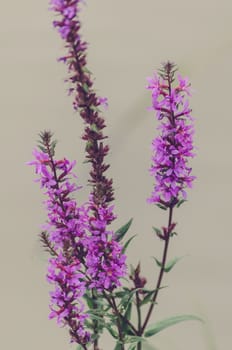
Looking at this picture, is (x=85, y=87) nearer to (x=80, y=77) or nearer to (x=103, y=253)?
(x=80, y=77)

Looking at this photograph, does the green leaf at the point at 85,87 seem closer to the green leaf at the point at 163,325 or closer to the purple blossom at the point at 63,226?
the purple blossom at the point at 63,226

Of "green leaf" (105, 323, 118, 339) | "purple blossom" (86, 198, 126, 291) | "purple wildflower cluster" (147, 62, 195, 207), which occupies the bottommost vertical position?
"green leaf" (105, 323, 118, 339)

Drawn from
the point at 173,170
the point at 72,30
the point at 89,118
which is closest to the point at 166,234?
the point at 173,170

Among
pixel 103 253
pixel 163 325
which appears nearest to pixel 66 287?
pixel 103 253

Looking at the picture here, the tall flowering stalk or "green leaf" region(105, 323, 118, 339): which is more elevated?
the tall flowering stalk

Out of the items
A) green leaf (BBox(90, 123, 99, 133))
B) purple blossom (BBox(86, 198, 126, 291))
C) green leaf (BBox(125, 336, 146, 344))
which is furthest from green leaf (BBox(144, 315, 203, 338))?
green leaf (BBox(90, 123, 99, 133))

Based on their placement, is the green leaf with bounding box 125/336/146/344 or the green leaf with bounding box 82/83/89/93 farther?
the green leaf with bounding box 125/336/146/344

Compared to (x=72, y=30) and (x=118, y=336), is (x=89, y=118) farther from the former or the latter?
(x=118, y=336)

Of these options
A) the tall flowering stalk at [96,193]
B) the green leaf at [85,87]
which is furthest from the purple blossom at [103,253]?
the green leaf at [85,87]

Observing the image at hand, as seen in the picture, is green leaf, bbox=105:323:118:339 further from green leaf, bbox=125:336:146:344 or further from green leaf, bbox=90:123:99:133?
green leaf, bbox=90:123:99:133
